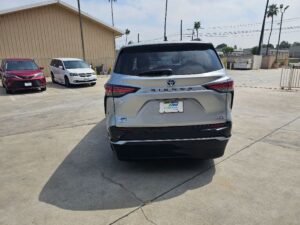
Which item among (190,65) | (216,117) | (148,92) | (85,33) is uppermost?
(85,33)

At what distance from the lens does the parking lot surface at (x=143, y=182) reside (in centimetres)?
265

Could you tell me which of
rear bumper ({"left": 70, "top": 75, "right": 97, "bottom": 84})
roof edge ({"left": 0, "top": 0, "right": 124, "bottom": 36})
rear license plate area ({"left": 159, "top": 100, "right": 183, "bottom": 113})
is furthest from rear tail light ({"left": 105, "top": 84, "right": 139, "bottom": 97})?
roof edge ({"left": 0, "top": 0, "right": 124, "bottom": 36})

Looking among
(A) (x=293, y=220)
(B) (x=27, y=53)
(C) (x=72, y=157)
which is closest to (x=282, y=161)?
(A) (x=293, y=220)

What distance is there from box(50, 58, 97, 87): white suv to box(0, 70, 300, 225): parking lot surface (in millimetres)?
8442

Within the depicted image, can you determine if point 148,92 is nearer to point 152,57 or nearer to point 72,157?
point 152,57

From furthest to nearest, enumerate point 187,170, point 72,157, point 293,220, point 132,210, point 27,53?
1. point 27,53
2. point 72,157
3. point 187,170
4. point 132,210
5. point 293,220

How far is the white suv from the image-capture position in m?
13.8

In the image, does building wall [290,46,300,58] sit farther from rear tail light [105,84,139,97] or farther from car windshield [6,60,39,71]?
rear tail light [105,84,139,97]

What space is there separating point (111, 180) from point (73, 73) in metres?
11.5

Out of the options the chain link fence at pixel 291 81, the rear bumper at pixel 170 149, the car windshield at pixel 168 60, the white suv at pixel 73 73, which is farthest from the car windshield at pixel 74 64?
the rear bumper at pixel 170 149

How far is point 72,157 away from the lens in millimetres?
4266

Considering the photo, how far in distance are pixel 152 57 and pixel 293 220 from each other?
2.51m

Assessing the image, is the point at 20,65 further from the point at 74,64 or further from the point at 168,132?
the point at 168,132

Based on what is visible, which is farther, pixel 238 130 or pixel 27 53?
pixel 27 53
